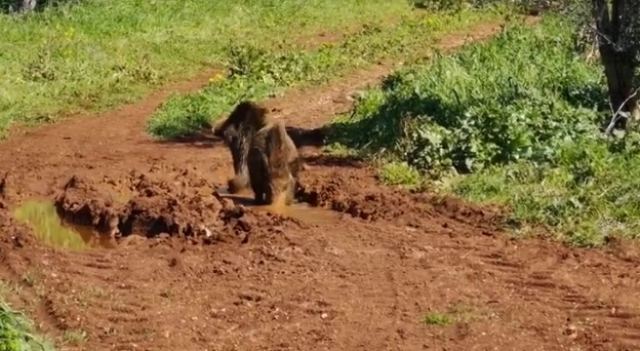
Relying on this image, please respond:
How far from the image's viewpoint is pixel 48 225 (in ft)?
35.9

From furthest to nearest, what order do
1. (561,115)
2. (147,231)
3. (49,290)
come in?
1. (561,115)
2. (147,231)
3. (49,290)

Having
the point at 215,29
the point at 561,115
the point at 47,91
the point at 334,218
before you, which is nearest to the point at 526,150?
the point at 561,115

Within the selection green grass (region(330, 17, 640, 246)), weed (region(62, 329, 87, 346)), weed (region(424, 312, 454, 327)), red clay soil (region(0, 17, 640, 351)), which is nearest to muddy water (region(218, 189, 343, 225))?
red clay soil (region(0, 17, 640, 351))

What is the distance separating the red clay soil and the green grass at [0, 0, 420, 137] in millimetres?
5252

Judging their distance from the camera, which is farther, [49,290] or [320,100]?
[320,100]

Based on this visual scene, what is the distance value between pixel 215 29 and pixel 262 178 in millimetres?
13094

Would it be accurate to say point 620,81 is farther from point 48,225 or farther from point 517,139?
point 48,225

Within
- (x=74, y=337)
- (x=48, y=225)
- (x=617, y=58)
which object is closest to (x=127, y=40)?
(x=617, y=58)

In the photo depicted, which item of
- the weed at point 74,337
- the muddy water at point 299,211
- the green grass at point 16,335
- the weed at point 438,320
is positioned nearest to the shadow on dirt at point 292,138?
the muddy water at point 299,211

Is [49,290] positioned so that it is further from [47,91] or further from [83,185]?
[47,91]

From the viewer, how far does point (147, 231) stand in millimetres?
10359

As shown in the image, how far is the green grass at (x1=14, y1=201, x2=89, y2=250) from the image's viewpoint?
1031 centimetres

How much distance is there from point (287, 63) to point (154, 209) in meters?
9.06

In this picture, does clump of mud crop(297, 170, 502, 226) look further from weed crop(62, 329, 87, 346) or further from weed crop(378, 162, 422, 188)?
weed crop(62, 329, 87, 346)
